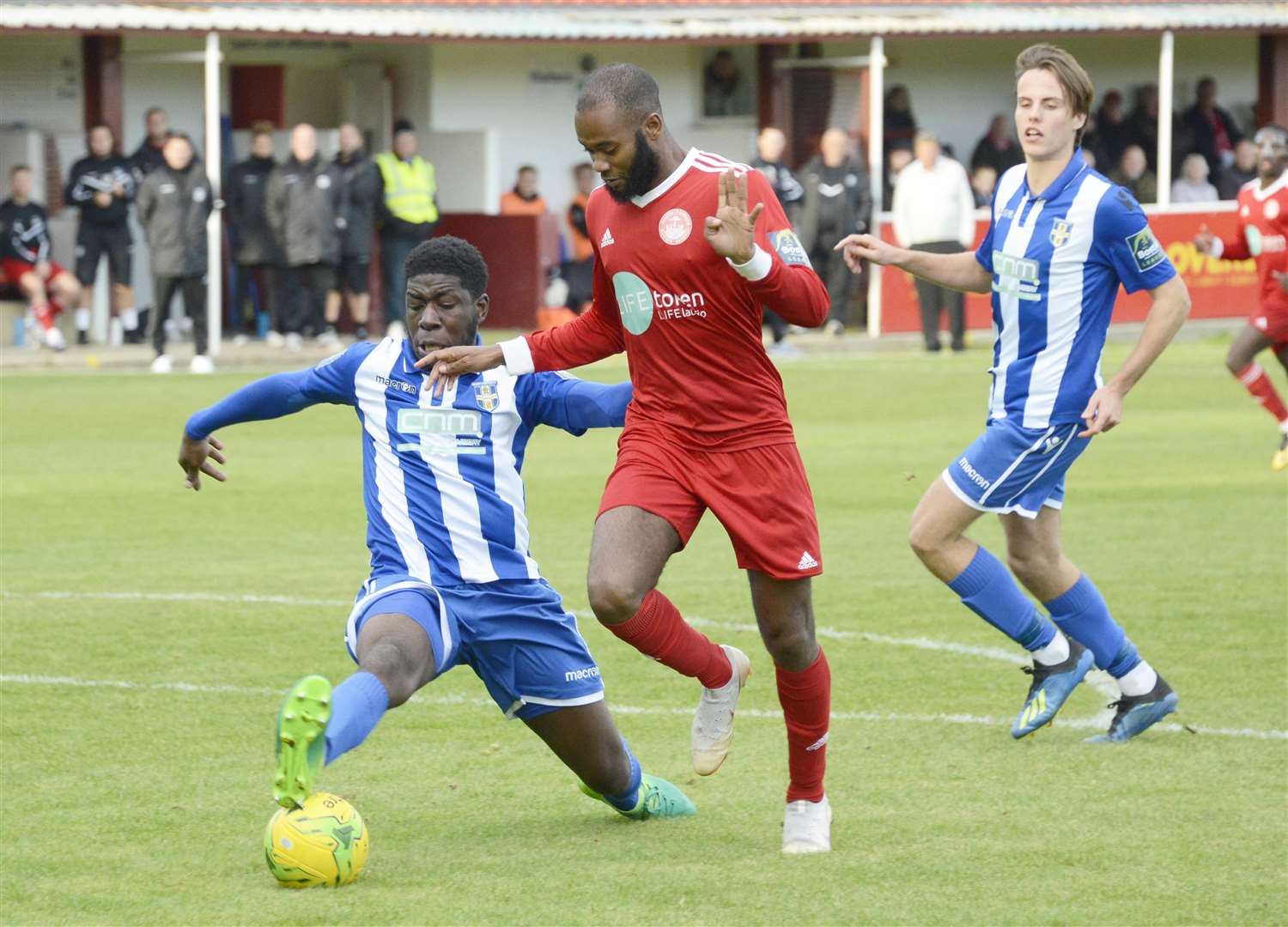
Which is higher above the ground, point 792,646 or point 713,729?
point 792,646

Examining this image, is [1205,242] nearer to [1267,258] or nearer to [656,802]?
[1267,258]

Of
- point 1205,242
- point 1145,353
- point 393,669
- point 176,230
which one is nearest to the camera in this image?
point 393,669

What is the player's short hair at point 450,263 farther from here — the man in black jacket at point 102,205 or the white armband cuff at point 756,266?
the man in black jacket at point 102,205

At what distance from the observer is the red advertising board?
2441 centimetres

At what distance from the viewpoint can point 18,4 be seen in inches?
811

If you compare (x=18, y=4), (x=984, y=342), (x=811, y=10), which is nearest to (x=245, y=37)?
(x=18, y=4)

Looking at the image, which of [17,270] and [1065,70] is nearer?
[1065,70]

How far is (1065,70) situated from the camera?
22.0 feet

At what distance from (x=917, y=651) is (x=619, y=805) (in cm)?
281

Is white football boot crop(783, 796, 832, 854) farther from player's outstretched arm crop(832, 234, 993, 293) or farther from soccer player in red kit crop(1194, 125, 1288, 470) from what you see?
soccer player in red kit crop(1194, 125, 1288, 470)

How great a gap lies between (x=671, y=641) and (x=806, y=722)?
1.40 ft

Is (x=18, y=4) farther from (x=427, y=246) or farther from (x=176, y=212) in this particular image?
(x=427, y=246)

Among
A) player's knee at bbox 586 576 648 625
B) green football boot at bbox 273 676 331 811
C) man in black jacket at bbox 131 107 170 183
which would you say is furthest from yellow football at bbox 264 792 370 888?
man in black jacket at bbox 131 107 170 183

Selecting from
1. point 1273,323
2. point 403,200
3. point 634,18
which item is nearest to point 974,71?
point 634,18
